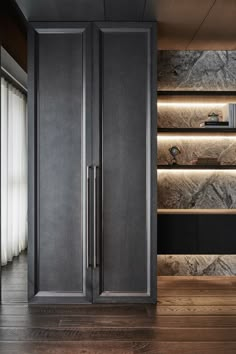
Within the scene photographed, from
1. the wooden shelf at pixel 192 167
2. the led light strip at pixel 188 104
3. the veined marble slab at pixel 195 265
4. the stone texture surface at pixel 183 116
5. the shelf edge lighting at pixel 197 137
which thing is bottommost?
the veined marble slab at pixel 195 265

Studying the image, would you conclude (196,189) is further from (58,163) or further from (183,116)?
(58,163)

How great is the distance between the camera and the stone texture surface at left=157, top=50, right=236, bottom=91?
15.0 feet

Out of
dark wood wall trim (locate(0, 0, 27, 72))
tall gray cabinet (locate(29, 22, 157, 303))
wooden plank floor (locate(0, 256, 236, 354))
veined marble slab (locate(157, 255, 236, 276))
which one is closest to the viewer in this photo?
wooden plank floor (locate(0, 256, 236, 354))

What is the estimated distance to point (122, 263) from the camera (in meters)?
3.65

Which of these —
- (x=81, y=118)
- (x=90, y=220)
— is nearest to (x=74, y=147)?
(x=81, y=118)

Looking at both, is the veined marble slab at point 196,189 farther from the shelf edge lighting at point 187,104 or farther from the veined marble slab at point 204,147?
the shelf edge lighting at point 187,104

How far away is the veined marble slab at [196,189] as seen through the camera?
14.9ft

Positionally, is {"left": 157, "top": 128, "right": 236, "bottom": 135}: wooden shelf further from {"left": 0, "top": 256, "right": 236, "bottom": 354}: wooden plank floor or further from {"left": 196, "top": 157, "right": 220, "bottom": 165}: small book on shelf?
{"left": 0, "top": 256, "right": 236, "bottom": 354}: wooden plank floor

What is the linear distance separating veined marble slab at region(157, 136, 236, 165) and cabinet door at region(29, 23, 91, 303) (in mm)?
1239

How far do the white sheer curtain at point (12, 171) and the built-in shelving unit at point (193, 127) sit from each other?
6.76 feet

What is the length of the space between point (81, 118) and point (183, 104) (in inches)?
54.5

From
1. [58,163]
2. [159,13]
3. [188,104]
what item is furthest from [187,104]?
[58,163]

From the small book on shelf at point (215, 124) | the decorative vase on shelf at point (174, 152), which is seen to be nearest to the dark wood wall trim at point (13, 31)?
the decorative vase on shelf at point (174, 152)

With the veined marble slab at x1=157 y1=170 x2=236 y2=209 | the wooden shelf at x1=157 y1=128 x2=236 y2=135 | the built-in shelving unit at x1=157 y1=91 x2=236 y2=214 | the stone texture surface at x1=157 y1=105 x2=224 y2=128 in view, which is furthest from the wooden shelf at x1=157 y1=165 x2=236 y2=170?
the stone texture surface at x1=157 y1=105 x2=224 y2=128
